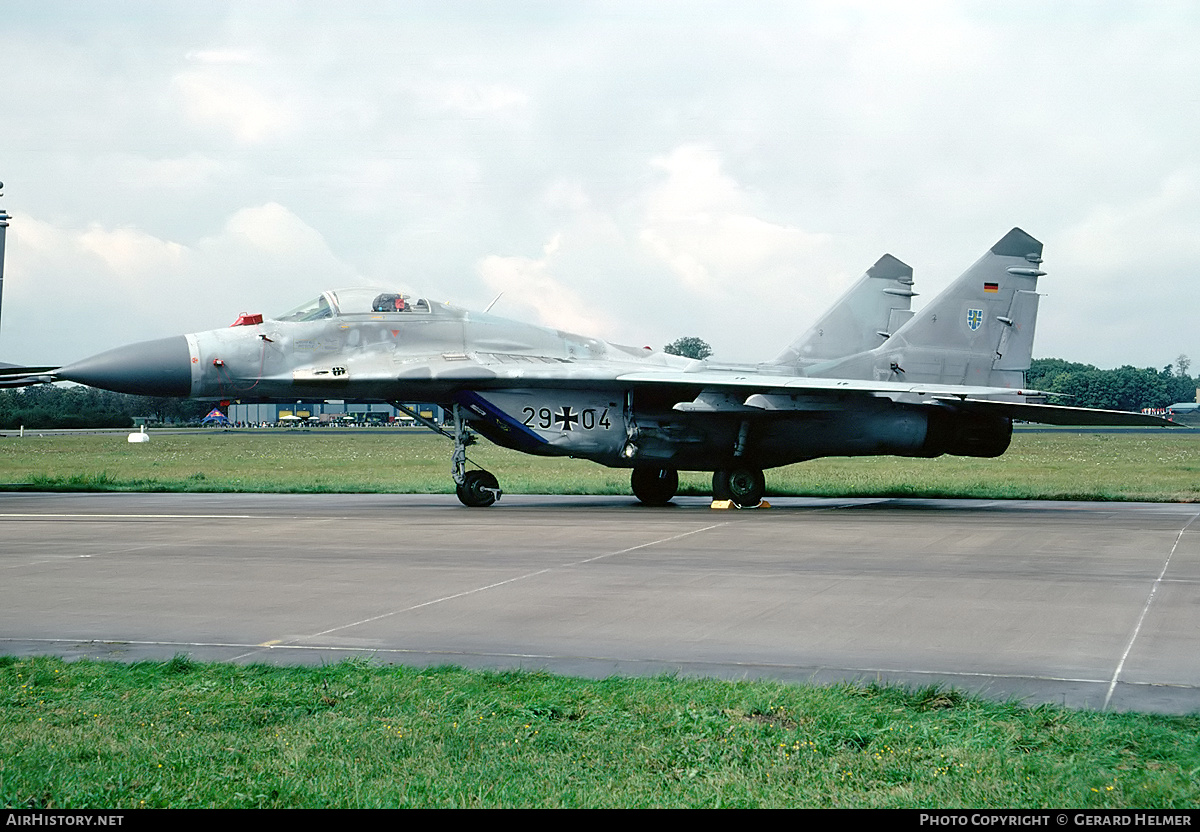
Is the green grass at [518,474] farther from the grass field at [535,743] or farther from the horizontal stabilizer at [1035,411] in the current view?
the grass field at [535,743]

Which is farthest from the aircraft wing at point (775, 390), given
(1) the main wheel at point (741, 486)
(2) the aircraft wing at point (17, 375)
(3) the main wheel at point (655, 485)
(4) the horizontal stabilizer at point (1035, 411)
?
(2) the aircraft wing at point (17, 375)

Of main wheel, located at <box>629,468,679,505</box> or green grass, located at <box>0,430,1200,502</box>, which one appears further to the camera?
green grass, located at <box>0,430,1200,502</box>

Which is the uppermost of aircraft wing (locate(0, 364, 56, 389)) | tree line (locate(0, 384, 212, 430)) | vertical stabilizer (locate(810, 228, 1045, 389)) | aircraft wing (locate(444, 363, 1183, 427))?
vertical stabilizer (locate(810, 228, 1045, 389))

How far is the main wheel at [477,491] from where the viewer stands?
63.8ft

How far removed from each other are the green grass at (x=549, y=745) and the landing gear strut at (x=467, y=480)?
13.0 metres

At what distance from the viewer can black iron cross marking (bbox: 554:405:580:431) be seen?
19469 mm

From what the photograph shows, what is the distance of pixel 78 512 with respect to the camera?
714 inches

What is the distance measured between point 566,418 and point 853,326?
281 inches

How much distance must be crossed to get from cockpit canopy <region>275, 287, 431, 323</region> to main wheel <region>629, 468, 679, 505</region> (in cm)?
502

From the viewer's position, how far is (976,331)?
2109 cm

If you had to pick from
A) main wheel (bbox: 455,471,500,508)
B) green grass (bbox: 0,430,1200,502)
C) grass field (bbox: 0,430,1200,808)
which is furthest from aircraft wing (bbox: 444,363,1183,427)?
grass field (bbox: 0,430,1200,808)

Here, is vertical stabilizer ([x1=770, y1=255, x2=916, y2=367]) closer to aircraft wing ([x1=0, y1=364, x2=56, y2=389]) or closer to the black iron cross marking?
the black iron cross marking

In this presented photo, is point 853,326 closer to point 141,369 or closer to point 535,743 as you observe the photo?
point 141,369
